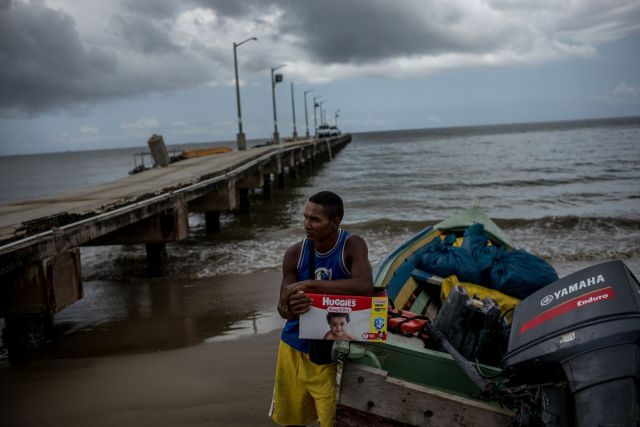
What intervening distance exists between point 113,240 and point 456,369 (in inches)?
254

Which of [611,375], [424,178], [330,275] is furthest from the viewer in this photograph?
[424,178]

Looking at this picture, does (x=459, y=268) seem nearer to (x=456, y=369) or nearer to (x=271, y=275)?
(x=456, y=369)

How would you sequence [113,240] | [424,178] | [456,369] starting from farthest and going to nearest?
[424,178], [113,240], [456,369]

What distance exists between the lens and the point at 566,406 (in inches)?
86.7

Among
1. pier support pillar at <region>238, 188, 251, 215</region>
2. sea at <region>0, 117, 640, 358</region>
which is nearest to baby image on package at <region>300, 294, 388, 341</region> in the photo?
sea at <region>0, 117, 640, 358</region>

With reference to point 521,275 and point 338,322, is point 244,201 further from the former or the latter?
point 338,322

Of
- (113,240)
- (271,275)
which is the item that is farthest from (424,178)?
(113,240)

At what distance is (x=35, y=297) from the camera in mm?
4875

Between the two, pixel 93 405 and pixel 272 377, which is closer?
pixel 93 405

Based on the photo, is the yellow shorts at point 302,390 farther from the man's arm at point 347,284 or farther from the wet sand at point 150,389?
the wet sand at point 150,389

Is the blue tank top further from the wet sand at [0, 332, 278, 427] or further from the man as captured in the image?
the wet sand at [0, 332, 278, 427]

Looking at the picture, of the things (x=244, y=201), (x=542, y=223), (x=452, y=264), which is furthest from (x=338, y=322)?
(x=244, y=201)

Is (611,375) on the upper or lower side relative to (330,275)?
lower

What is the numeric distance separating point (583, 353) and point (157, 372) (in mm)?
3909
